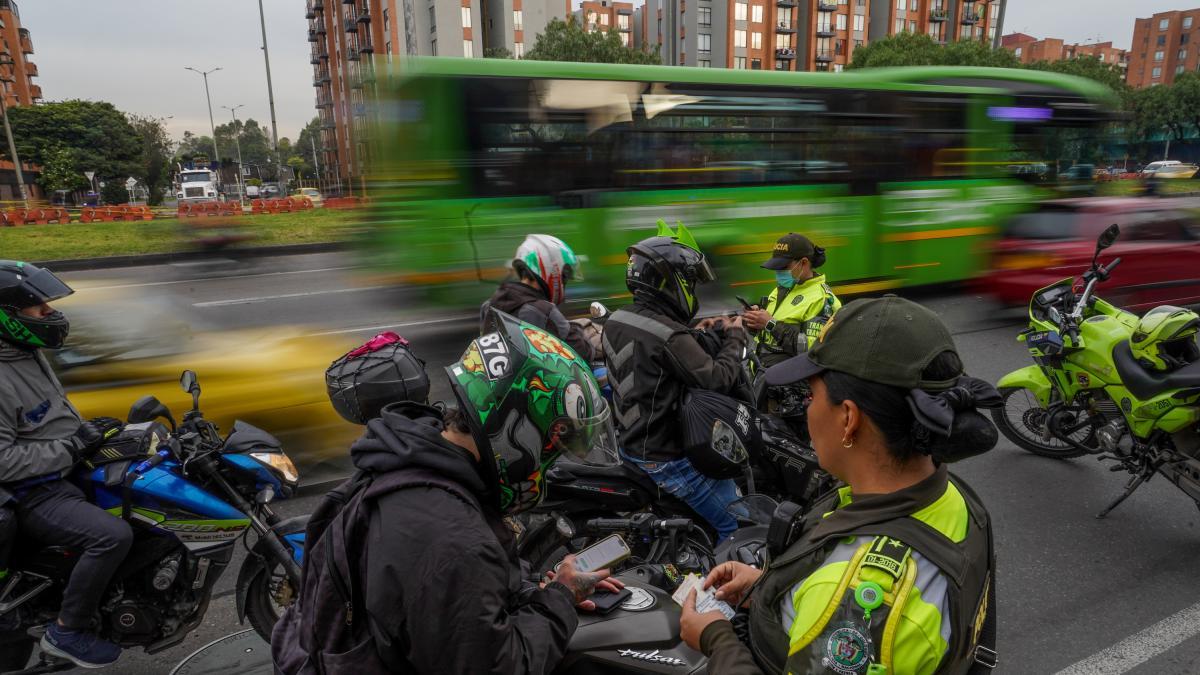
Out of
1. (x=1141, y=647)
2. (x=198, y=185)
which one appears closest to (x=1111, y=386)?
(x=1141, y=647)

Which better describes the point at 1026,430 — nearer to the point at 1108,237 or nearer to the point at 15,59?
the point at 1108,237

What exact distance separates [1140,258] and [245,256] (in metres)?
16.3

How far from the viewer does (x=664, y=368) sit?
10.3 feet

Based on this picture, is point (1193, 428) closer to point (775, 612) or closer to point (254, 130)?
point (775, 612)

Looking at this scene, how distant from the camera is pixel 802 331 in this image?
4625mm

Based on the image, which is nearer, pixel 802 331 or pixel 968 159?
pixel 802 331

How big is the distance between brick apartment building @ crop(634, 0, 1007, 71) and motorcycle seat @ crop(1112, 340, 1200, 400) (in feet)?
210

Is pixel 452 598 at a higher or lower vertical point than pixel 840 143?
lower

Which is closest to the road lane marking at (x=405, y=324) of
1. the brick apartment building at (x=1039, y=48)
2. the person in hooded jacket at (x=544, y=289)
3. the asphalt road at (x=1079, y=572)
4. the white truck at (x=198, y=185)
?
the asphalt road at (x=1079, y=572)

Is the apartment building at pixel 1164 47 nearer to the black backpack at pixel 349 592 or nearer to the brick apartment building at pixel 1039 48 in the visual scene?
the brick apartment building at pixel 1039 48

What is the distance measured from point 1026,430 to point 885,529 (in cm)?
502

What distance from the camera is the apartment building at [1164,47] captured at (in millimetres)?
98688

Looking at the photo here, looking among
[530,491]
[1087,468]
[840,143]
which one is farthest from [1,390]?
[840,143]

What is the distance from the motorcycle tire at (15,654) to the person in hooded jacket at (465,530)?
212 centimetres
